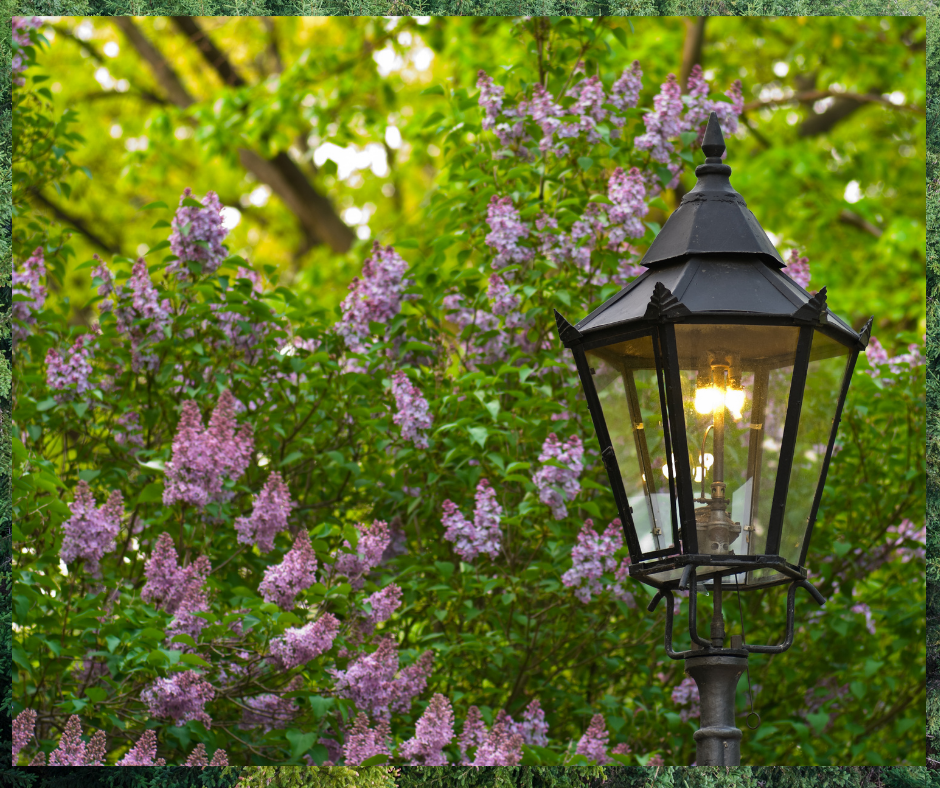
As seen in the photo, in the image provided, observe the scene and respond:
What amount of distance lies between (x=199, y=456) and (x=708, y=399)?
6.23ft

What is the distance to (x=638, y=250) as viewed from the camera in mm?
4668

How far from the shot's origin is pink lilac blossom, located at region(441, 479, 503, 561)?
3.61m

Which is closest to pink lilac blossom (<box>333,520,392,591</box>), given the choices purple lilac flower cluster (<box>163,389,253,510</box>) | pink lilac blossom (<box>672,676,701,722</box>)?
purple lilac flower cluster (<box>163,389,253,510</box>)

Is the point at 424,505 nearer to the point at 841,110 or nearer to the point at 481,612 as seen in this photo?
the point at 481,612

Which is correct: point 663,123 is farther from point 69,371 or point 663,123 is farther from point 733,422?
point 69,371

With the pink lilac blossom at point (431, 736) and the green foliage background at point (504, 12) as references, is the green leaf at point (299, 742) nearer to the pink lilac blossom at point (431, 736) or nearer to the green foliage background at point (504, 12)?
the pink lilac blossom at point (431, 736)

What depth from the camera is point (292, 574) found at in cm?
330

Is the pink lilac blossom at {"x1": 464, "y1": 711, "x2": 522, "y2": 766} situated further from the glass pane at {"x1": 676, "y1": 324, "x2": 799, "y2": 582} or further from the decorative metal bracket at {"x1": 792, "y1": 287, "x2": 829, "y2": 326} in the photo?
the decorative metal bracket at {"x1": 792, "y1": 287, "x2": 829, "y2": 326}

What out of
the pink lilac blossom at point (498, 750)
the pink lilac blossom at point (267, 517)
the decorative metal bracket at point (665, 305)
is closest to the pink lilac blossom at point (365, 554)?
the pink lilac blossom at point (267, 517)

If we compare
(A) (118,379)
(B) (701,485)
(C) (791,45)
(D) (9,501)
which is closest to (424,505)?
(A) (118,379)

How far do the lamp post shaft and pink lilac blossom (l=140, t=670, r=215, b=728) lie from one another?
5.41ft

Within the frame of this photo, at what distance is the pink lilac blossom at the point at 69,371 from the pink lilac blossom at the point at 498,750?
2.08 metres

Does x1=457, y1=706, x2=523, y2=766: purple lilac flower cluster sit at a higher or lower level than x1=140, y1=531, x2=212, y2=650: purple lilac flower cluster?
lower

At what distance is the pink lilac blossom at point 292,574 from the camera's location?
3293 millimetres
